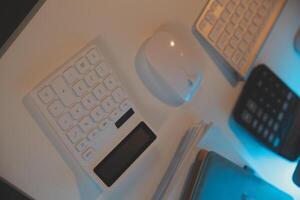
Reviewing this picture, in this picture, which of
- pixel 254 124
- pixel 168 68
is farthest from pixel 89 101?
pixel 254 124

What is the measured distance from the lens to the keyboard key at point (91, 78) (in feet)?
1.78

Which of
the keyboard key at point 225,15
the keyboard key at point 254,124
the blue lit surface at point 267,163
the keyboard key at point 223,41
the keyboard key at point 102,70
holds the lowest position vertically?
the blue lit surface at point 267,163

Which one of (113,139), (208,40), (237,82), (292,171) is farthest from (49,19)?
(292,171)

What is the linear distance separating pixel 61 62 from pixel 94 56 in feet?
0.16

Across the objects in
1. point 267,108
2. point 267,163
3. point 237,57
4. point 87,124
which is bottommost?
point 267,163

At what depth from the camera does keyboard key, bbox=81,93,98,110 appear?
0.54 metres

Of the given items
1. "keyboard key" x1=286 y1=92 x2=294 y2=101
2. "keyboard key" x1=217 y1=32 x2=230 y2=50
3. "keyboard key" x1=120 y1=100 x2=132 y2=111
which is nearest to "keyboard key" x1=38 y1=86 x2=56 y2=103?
"keyboard key" x1=120 y1=100 x2=132 y2=111

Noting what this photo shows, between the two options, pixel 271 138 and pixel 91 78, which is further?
pixel 271 138

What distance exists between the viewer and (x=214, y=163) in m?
0.65

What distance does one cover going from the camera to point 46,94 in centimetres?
50

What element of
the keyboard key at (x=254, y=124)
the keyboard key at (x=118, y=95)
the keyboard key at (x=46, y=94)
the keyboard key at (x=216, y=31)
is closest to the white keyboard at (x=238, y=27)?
the keyboard key at (x=216, y=31)

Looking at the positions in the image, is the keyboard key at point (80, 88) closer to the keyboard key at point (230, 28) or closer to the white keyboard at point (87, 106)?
the white keyboard at point (87, 106)

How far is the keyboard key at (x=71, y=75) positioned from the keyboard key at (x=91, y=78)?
0.01m

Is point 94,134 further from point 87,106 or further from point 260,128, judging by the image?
point 260,128
